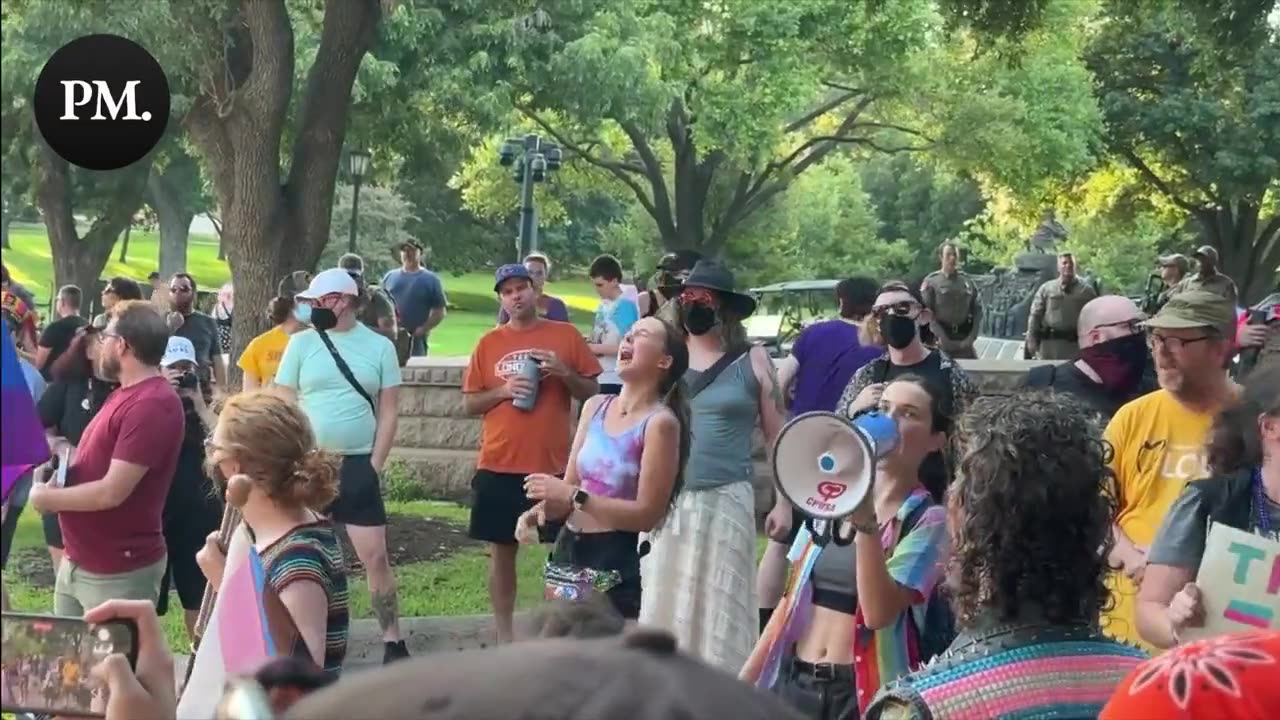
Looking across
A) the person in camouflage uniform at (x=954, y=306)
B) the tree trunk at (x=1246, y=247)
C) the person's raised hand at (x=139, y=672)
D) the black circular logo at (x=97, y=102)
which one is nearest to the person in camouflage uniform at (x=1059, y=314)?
the person in camouflage uniform at (x=954, y=306)

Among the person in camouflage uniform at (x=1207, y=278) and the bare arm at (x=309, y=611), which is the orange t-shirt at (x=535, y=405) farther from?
the bare arm at (x=309, y=611)

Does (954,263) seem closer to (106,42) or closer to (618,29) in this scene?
(618,29)

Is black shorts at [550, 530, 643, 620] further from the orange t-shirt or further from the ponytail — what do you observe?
the orange t-shirt

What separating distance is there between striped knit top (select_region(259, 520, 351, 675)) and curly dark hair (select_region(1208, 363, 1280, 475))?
83.1 inches

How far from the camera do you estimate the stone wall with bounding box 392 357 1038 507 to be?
12.6 m

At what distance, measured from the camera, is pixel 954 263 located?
46.0 ft

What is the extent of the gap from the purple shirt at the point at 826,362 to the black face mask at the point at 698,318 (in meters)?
1.02

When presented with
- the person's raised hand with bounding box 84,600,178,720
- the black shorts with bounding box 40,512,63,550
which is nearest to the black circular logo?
the person's raised hand with bounding box 84,600,178,720

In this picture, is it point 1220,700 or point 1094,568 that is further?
point 1094,568

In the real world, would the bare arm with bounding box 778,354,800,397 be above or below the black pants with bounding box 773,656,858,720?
above

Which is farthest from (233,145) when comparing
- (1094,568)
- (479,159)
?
(479,159)

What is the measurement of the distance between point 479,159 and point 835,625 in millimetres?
32301

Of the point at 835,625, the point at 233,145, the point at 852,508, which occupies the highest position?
the point at 233,145

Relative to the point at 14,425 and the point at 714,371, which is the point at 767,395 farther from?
the point at 14,425
